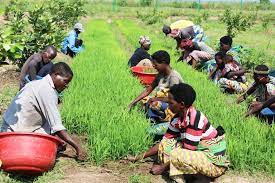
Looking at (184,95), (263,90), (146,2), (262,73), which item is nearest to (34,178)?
(184,95)

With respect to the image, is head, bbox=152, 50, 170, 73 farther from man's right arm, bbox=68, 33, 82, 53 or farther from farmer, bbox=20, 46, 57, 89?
man's right arm, bbox=68, 33, 82, 53

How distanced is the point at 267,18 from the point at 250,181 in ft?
67.2

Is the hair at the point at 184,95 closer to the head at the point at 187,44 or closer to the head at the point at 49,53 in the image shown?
the head at the point at 49,53

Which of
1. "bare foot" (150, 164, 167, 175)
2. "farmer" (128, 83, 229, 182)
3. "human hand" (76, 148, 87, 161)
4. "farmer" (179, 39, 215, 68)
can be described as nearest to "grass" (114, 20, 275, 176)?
"farmer" (128, 83, 229, 182)

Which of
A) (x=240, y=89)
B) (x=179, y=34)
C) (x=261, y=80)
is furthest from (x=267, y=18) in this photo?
(x=261, y=80)

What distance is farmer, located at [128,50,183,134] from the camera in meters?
5.01

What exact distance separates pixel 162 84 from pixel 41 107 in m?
1.88

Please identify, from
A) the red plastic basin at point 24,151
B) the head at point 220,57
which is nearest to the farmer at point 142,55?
the head at point 220,57

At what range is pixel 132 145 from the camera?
430 cm

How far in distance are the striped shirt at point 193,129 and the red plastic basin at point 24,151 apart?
1158mm

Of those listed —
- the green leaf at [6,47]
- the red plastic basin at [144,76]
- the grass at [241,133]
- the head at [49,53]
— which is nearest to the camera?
the green leaf at [6,47]

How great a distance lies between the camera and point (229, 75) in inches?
294

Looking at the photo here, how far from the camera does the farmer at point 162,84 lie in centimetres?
501

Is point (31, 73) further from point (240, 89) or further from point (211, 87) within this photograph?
point (240, 89)
